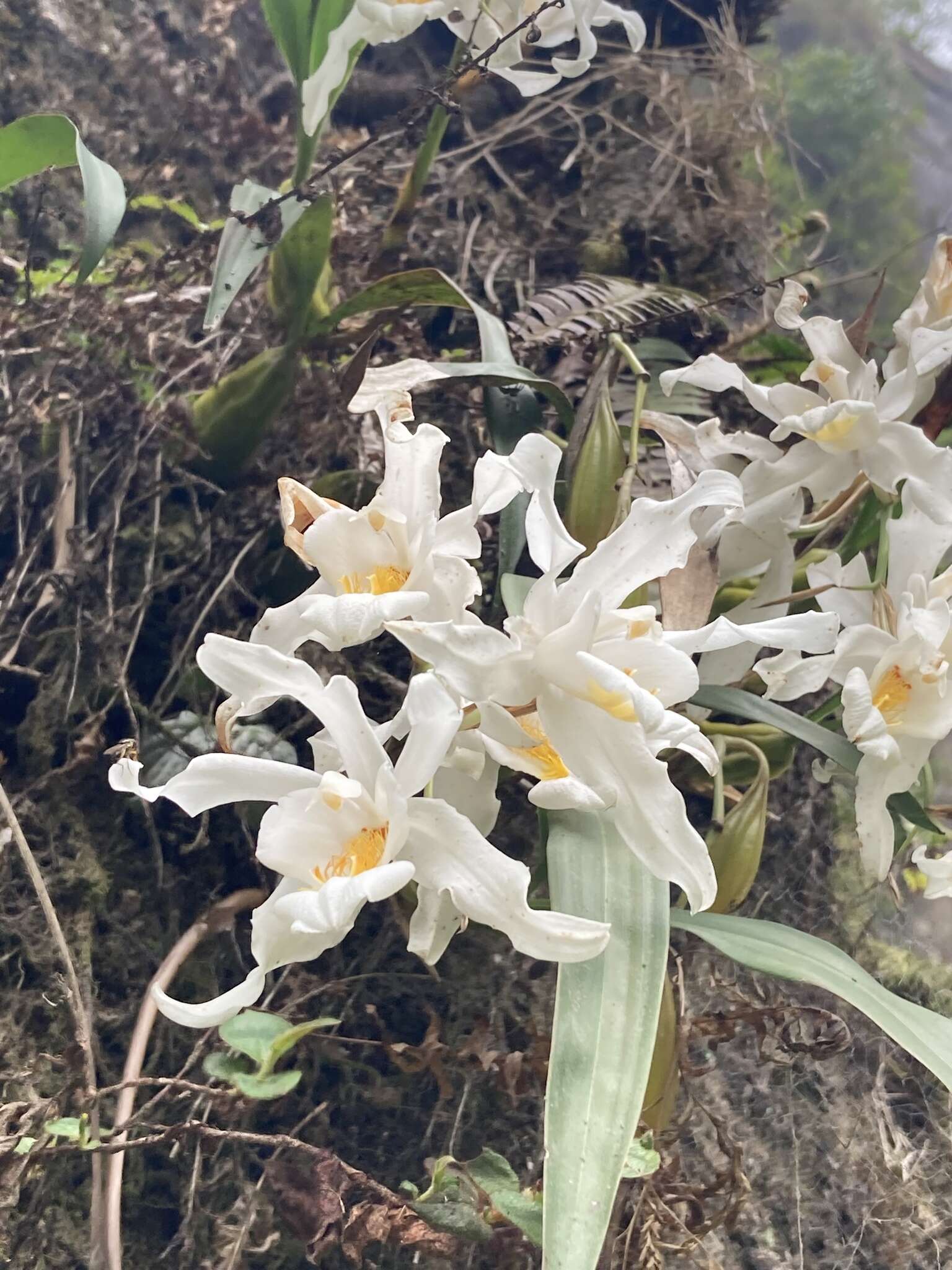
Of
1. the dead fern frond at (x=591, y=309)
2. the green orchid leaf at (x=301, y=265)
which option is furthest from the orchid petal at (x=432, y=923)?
the dead fern frond at (x=591, y=309)

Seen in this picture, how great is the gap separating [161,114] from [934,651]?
1431 millimetres

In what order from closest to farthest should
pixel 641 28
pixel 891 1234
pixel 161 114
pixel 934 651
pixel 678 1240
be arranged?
pixel 934 651, pixel 678 1240, pixel 891 1234, pixel 641 28, pixel 161 114

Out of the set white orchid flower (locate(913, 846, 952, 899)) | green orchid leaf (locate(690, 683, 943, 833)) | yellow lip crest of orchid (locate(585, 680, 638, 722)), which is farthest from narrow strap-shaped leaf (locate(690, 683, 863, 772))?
yellow lip crest of orchid (locate(585, 680, 638, 722))

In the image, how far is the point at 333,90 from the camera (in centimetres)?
94

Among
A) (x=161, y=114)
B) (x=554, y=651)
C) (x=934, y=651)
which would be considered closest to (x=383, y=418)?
(x=554, y=651)

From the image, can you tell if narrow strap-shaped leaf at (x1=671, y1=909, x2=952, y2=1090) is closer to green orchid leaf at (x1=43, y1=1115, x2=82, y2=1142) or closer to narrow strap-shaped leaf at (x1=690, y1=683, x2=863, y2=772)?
narrow strap-shaped leaf at (x1=690, y1=683, x2=863, y2=772)

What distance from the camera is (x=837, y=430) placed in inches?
30.8

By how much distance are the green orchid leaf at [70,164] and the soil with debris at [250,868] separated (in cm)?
16

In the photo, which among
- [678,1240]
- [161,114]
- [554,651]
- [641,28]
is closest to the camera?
[554,651]

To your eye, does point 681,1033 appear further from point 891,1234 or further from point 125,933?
point 125,933

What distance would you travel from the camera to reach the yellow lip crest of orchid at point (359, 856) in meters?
0.52

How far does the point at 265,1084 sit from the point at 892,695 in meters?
0.60

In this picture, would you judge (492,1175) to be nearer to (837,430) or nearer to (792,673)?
(792,673)

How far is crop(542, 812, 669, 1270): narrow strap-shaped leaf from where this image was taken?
1.41 feet
